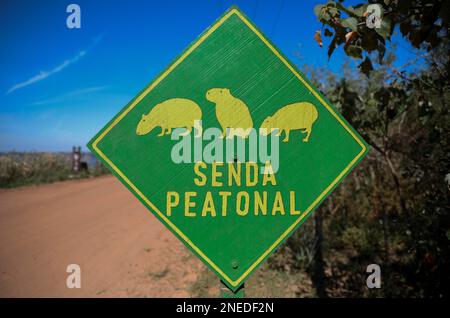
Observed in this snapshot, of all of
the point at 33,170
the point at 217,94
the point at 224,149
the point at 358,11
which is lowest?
the point at 224,149

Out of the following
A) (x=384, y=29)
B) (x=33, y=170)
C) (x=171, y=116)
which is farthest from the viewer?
(x=33, y=170)

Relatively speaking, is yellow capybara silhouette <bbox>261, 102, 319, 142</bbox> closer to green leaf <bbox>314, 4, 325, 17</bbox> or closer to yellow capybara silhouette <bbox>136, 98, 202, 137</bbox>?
yellow capybara silhouette <bbox>136, 98, 202, 137</bbox>

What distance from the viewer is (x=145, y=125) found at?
1195 millimetres

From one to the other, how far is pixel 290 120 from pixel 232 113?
267 mm

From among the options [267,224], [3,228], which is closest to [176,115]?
[267,224]

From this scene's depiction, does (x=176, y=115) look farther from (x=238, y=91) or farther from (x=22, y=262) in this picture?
(x=22, y=262)

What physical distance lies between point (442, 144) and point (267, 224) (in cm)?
204

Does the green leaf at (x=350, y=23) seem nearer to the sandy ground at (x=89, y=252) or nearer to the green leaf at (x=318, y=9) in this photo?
the green leaf at (x=318, y=9)

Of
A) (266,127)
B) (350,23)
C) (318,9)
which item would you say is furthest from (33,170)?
(350,23)

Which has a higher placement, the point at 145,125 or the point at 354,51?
the point at 354,51

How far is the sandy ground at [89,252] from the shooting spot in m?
3.88

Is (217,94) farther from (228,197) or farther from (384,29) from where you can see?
(384,29)

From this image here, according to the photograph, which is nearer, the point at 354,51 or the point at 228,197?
the point at 228,197

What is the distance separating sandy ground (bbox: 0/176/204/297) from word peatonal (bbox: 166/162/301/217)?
311 centimetres
